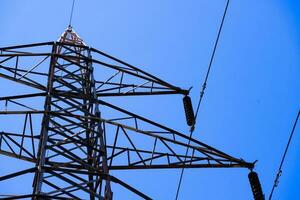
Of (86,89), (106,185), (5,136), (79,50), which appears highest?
(79,50)

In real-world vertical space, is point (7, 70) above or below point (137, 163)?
above

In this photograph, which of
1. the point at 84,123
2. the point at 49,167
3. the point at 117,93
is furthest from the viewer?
the point at 117,93

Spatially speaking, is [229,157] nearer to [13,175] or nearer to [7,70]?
[13,175]

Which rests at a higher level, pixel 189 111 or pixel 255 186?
pixel 189 111

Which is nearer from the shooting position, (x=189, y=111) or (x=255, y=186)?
(x=255, y=186)

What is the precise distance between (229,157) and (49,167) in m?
5.03

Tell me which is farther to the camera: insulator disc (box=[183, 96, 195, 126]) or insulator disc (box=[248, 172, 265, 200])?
insulator disc (box=[183, 96, 195, 126])

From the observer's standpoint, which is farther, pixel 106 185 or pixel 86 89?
pixel 86 89

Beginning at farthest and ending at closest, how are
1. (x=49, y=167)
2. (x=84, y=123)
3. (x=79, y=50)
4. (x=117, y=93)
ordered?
(x=79, y=50)
(x=117, y=93)
(x=84, y=123)
(x=49, y=167)

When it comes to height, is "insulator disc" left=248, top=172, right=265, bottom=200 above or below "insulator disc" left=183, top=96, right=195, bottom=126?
below

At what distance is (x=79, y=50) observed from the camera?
18500mm

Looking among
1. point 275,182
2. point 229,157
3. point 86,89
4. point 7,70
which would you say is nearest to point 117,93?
point 86,89

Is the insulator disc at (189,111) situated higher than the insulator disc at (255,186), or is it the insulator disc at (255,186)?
the insulator disc at (189,111)

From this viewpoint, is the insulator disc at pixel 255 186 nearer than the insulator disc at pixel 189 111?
Yes
